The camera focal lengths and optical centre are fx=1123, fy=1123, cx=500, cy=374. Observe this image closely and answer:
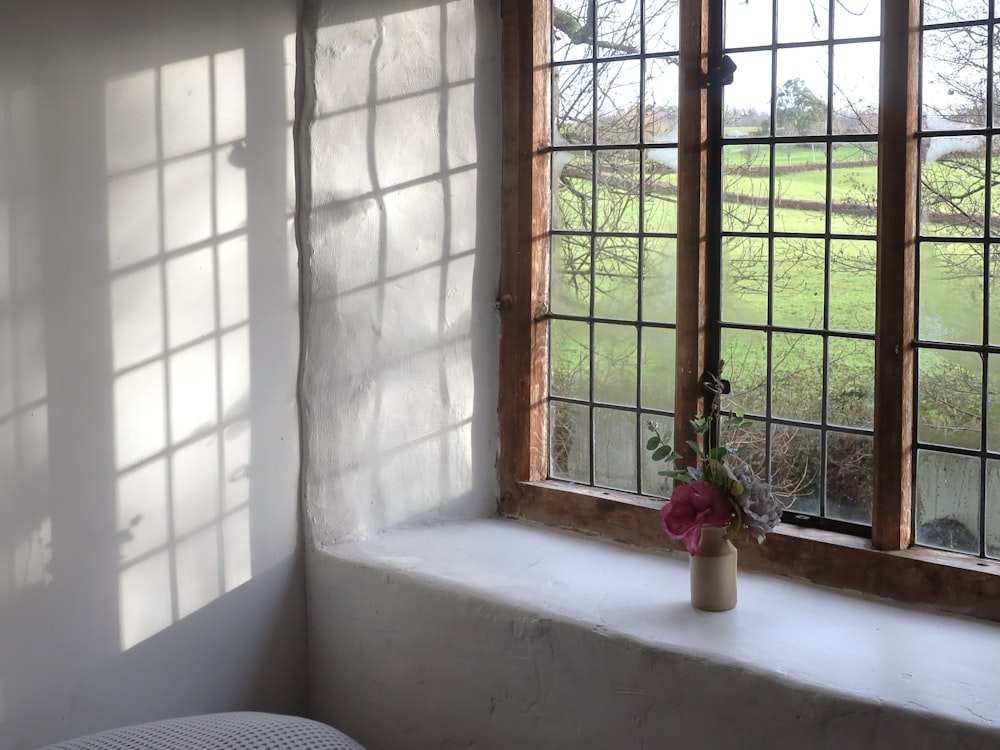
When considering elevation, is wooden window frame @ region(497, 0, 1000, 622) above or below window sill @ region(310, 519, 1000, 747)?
above

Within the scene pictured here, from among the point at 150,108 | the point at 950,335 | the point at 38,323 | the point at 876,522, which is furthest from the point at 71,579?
the point at 950,335

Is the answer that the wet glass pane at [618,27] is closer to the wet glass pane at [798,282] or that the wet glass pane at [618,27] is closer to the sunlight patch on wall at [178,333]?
the wet glass pane at [798,282]

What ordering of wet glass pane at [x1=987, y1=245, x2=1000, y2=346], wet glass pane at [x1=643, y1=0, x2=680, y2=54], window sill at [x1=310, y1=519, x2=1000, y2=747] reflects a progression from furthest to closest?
1. wet glass pane at [x1=643, y1=0, x2=680, y2=54]
2. wet glass pane at [x1=987, y1=245, x2=1000, y2=346]
3. window sill at [x1=310, y1=519, x2=1000, y2=747]

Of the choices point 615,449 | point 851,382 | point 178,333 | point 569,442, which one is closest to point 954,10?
point 851,382

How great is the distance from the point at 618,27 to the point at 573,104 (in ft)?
0.81

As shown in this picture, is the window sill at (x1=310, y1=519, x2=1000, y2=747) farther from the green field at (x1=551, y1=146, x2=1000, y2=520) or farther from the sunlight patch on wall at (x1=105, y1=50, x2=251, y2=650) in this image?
the sunlight patch on wall at (x1=105, y1=50, x2=251, y2=650)

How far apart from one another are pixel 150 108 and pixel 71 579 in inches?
43.1

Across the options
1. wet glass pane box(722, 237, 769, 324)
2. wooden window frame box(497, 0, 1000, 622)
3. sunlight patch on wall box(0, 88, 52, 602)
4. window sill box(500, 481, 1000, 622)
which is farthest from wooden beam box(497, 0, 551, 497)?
sunlight patch on wall box(0, 88, 52, 602)

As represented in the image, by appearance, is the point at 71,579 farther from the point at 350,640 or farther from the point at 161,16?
the point at 161,16

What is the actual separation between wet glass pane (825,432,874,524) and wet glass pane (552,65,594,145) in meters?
1.09

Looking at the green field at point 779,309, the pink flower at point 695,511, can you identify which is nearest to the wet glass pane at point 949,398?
the green field at point 779,309

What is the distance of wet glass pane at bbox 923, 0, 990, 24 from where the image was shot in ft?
8.01

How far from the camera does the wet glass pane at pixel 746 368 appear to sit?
2.85 meters

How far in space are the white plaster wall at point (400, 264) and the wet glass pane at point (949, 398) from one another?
1269 mm
